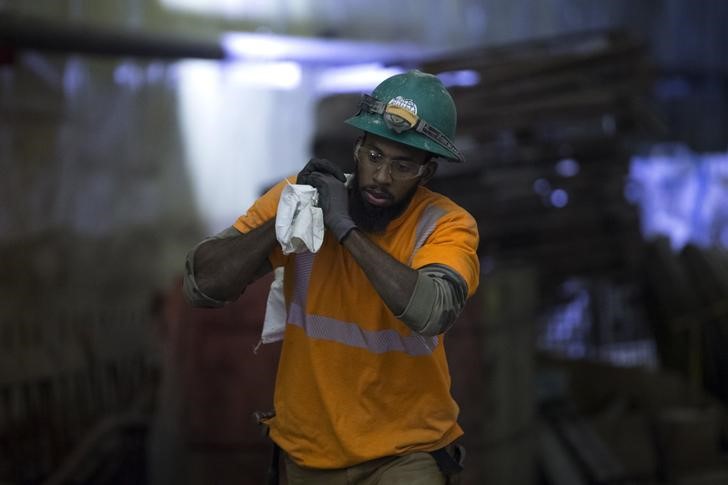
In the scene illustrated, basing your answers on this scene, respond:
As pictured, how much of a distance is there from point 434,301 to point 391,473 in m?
0.64

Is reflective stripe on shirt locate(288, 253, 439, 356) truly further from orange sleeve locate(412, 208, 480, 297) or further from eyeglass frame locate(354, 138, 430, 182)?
eyeglass frame locate(354, 138, 430, 182)

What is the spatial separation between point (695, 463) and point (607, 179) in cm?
273

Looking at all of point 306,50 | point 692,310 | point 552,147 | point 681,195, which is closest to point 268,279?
point 552,147

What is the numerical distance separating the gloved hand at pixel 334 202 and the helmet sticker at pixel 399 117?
0.26 metres

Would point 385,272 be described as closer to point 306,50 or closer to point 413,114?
point 413,114

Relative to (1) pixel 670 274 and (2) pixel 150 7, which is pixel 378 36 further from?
(1) pixel 670 274

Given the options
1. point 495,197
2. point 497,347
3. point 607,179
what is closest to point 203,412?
point 497,347

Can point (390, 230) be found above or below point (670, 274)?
above

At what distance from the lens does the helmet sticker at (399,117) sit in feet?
11.1

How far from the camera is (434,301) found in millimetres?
3102

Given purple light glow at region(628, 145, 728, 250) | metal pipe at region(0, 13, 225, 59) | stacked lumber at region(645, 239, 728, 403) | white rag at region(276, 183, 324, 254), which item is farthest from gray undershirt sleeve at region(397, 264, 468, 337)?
purple light glow at region(628, 145, 728, 250)

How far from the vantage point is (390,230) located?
3.46 meters

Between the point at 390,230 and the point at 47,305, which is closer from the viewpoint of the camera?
the point at 390,230

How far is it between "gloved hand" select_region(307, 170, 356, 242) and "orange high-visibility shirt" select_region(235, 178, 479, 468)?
18cm
